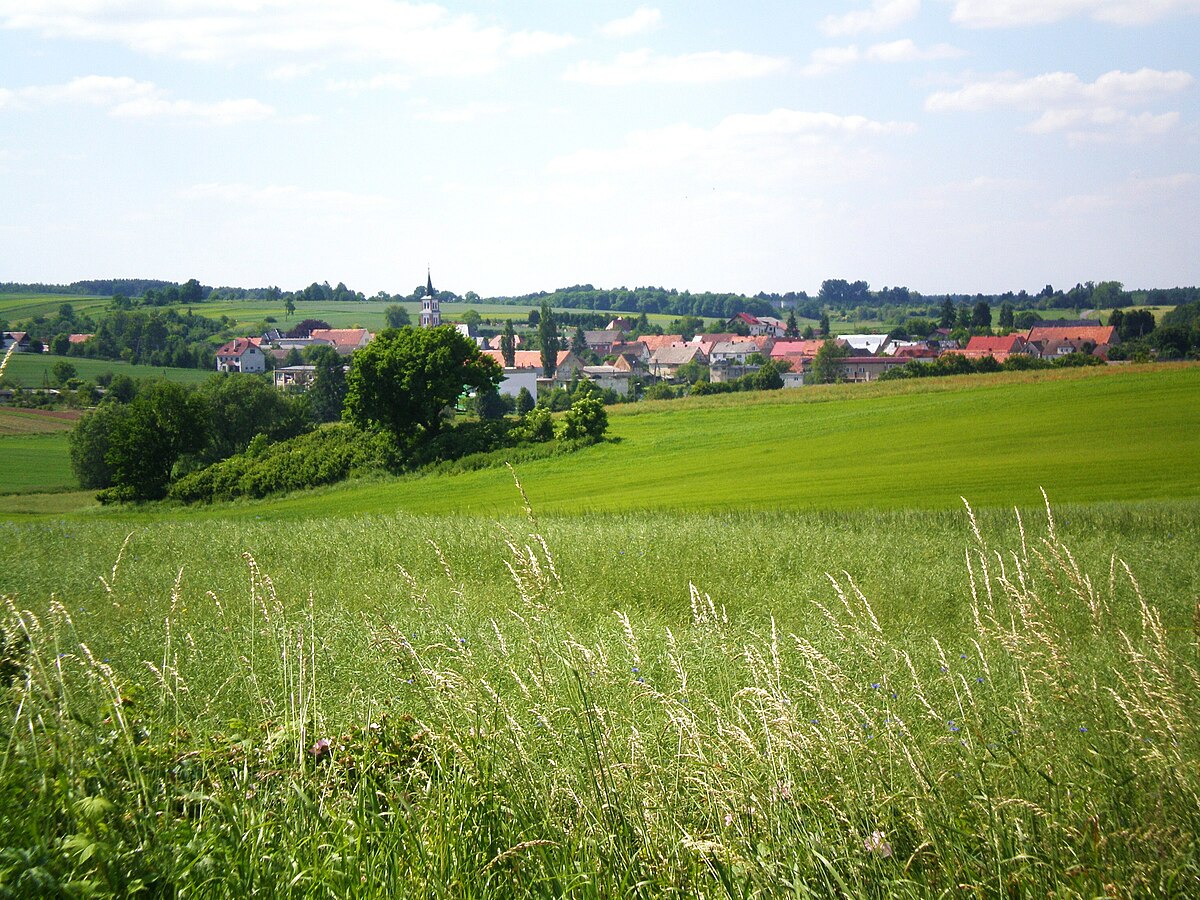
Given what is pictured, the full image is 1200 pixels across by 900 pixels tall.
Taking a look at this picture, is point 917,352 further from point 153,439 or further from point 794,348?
point 153,439

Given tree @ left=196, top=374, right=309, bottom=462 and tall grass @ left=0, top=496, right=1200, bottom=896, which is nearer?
tall grass @ left=0, top=496, right=1200, bottom=896

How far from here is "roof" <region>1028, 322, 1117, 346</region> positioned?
3730 inches

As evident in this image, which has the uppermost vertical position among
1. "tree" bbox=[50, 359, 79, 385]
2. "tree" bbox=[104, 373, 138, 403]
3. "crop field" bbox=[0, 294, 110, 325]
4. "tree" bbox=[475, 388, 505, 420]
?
"crop field" bbox=[0, 294, 110, 325]

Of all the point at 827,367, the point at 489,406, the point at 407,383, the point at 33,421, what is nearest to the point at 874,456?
the point at 407,383

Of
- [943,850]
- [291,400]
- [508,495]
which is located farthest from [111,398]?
[943,850]

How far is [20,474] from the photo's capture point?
5162 centimetres

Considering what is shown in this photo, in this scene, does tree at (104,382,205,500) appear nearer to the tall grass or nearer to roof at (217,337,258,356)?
the tall grass

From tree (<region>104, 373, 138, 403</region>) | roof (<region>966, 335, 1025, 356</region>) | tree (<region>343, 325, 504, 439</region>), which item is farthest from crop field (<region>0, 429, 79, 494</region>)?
roof (<region>966, 335, 1025, 356</region>)

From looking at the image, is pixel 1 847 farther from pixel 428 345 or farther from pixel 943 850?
pixel 428 345

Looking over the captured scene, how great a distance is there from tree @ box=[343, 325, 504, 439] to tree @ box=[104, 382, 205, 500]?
30.7 feet

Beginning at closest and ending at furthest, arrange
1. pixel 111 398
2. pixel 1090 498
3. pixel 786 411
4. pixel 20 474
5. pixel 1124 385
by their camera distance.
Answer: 1. pixel 1090 498
2. pixel 1124 385
3. pixel 20 474
4. pixel 786 411
5. pixel 111 398

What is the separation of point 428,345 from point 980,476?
119 ft

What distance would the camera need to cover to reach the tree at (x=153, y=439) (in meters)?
49.1

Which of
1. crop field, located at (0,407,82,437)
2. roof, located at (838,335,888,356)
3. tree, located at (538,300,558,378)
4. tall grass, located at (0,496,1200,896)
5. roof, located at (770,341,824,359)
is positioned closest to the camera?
tall grass, located at (0,496,1200,896)
